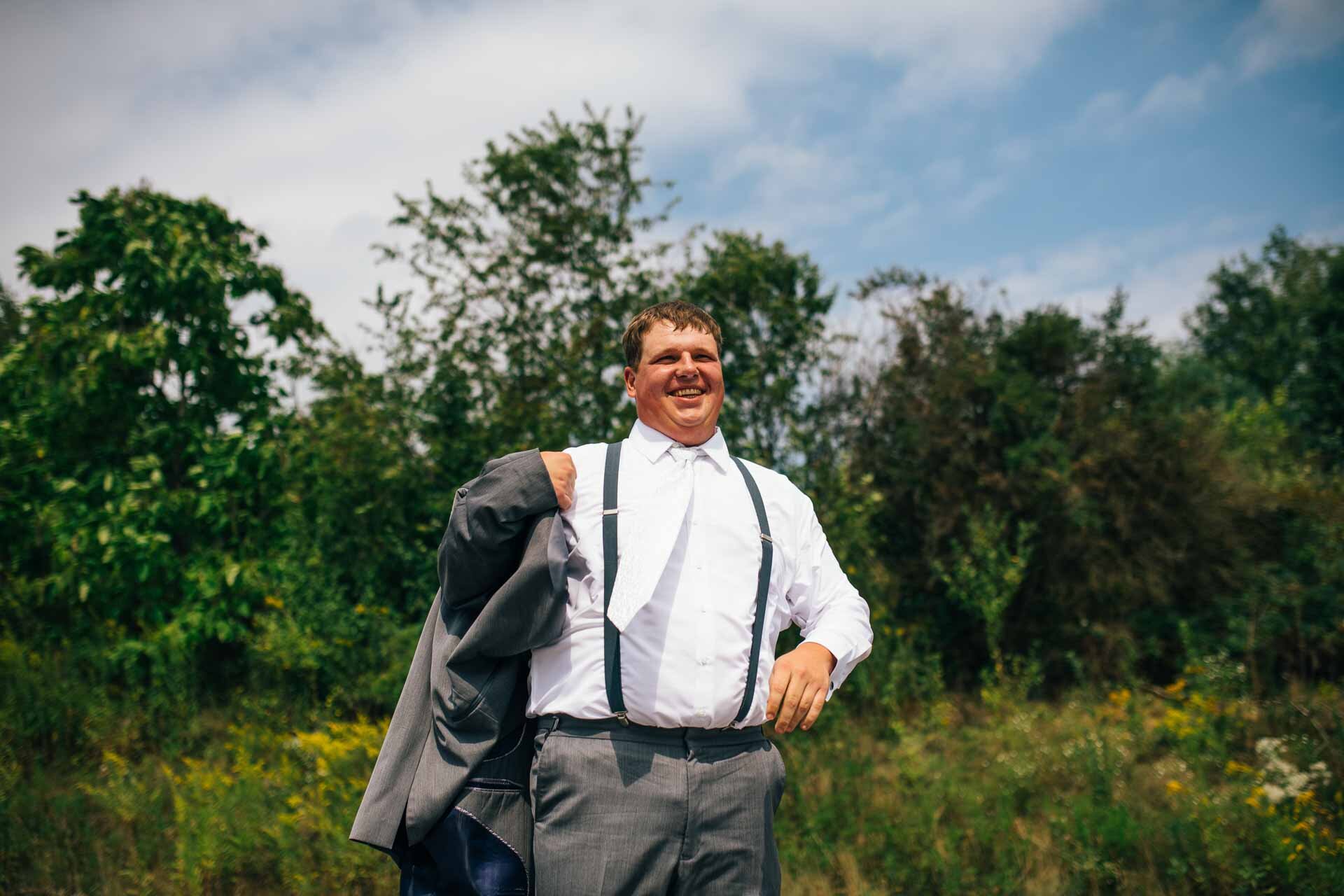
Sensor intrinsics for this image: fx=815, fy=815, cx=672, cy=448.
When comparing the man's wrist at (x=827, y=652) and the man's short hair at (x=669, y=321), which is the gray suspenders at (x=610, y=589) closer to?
the man's wrist at (x=827, y=652)

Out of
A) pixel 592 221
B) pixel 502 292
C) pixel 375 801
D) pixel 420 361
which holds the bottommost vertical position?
pixel 375 801

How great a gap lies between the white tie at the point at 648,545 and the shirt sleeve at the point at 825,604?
15.2 inches

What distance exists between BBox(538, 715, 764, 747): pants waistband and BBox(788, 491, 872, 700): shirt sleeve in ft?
1.06

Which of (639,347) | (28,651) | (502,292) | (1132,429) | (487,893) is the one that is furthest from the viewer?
(1132,429)

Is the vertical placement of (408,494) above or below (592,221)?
below

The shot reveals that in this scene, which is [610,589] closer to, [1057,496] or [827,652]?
[827,652]

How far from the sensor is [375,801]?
6.16 feet

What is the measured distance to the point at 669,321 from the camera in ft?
7.06

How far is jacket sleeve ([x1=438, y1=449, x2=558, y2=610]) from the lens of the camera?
1.81m

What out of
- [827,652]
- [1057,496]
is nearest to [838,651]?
[827,652]

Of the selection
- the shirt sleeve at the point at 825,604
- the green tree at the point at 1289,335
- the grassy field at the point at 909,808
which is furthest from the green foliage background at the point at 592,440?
the green tree at the point at 1289,335

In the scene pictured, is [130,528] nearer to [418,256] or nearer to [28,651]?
[28,651]

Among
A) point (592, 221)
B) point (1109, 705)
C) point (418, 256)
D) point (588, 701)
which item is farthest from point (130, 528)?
point (1109, 705)

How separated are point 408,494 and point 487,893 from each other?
12.8 ft
